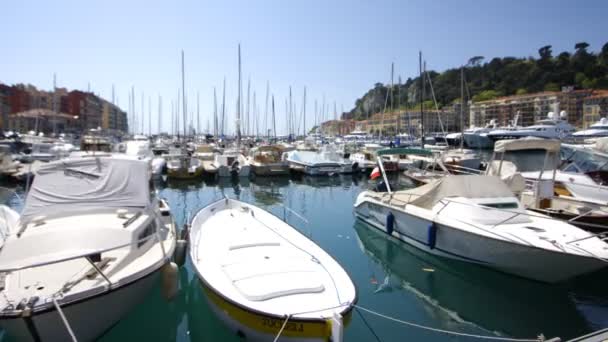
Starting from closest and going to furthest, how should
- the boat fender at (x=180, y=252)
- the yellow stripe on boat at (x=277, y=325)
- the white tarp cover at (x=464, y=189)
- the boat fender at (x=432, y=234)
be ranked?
the yellow stripe on boat at (x=277, y=325) → the boat fender at (x=180, y=252) → the boat fender at (x=432, y=234) → the white tarp cover at (x=464, y=189)

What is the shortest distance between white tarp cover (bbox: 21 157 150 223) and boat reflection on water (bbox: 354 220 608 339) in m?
5.96

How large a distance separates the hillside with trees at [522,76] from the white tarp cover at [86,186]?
93.7m

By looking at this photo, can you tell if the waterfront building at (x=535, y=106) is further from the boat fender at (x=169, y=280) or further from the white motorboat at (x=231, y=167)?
the boat fender at (x=169, y=280)

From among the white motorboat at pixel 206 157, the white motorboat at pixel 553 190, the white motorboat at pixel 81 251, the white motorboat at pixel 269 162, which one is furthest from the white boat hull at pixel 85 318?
the white motorboat at pixel 269 162

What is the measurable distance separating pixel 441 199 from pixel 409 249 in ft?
6.33

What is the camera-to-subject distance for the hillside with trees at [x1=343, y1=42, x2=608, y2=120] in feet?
365

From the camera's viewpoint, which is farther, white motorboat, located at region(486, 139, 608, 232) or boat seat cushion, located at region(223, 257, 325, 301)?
white motorboat, located at region(486, 139, 608, 232)

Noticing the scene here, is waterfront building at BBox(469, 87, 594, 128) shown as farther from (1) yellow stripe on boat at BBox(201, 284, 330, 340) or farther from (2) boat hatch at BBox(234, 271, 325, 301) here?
(1) yellow stripe on boat at BBox(201, 284, 330, 340)

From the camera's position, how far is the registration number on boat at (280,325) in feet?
15.6

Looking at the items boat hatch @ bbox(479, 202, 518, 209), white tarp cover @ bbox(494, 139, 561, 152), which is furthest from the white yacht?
boat hatch @ bbox(479, 202, 518, 209)

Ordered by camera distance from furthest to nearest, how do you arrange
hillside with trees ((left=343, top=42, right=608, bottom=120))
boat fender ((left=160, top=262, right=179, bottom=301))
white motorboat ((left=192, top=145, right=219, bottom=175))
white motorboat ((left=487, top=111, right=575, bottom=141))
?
hillside with trees ((left=343, top=42, right=608, bottom=120)) < white motorboat ((left=487, top=111, right=575, bottom=141)) < white motorboat ((left=192, top=145, right=219, bottom=175)) < boat fender ((left=160, top=262, right=179, bottom=301))

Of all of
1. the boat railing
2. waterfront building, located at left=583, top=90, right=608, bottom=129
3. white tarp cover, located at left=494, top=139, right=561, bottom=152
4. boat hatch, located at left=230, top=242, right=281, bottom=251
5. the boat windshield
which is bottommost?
boat hatch, located at left=230, top=242, right=281, bottom=251

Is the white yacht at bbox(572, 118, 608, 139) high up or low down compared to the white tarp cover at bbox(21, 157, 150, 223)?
up

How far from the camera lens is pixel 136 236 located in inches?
262
